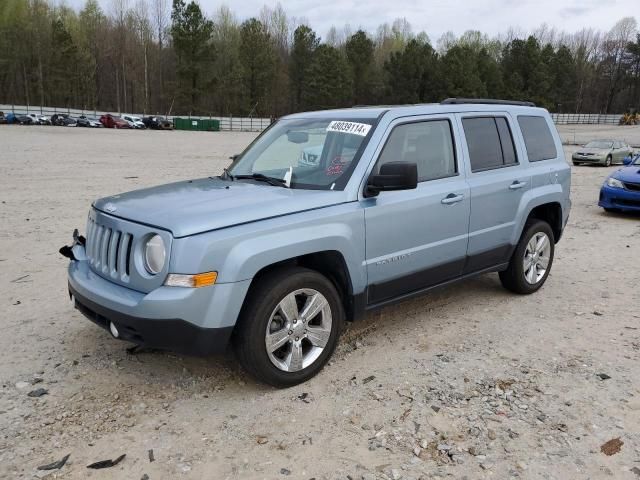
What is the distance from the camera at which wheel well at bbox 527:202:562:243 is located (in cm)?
578

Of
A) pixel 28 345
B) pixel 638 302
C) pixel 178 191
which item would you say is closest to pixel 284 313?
pixel 178 191

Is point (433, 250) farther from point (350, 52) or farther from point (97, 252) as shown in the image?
point (350, 52)

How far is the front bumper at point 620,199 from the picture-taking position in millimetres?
10195

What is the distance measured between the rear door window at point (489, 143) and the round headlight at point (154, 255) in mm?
2773

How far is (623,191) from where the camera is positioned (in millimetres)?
10359

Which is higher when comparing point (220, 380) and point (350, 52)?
point (350, 52)

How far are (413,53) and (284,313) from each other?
86.9 m

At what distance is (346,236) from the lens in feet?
12.3

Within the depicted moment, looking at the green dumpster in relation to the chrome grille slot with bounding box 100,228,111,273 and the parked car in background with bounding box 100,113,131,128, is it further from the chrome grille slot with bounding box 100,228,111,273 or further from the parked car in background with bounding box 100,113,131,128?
the chrome grille slot with bounding box 100,228,111,273

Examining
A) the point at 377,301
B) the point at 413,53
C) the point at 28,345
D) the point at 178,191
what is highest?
the point at 413,53

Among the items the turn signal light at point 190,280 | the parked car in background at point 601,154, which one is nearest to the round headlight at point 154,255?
the turn signal light at point 190,280

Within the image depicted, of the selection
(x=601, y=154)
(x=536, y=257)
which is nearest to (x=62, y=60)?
(x=601, y=154)

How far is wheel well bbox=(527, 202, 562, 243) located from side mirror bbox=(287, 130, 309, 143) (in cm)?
263

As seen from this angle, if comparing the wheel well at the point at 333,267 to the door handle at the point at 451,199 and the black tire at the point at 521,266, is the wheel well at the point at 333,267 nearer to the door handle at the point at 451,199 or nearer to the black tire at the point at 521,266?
the door handle at the point at 451,199
